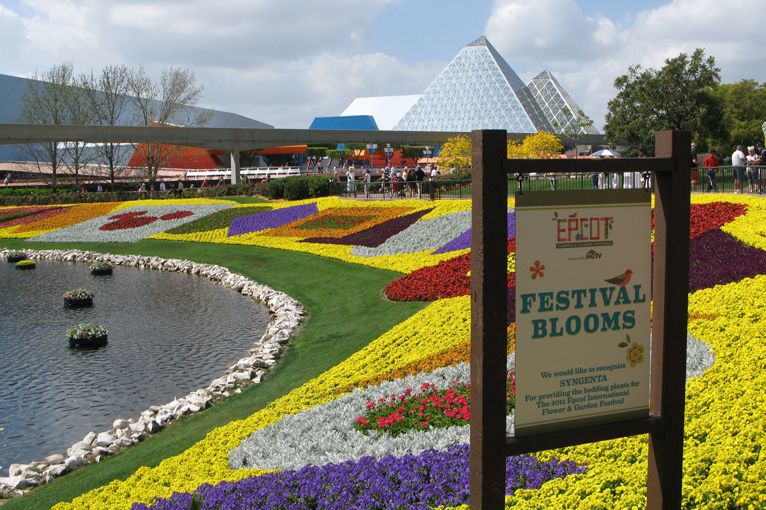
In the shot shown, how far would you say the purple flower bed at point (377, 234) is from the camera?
24.8 metres

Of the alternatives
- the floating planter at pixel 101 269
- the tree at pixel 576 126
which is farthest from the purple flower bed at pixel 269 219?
the tree at pixel 576 126

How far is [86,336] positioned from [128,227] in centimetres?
2010

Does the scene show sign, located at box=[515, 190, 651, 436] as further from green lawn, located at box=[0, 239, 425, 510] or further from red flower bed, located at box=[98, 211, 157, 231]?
red flower bed, located at box=[98, 211, 157, 231]

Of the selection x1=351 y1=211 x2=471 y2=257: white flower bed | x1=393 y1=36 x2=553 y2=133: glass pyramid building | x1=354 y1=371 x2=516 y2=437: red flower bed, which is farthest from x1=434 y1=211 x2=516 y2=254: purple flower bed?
x1=393 y1=36 x2=553 y2=133: glass pyramid building

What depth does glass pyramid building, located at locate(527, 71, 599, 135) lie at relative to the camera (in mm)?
94188

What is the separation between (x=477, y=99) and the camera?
10281 centimetres

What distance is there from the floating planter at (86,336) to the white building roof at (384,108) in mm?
126584

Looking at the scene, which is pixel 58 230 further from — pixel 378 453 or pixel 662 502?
pixel 662 502

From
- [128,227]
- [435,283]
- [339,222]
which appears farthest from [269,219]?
[435,283]

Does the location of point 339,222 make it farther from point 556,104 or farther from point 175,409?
point 556,104

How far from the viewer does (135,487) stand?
750cm

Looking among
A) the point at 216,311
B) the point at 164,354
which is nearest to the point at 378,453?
the point at 164,354

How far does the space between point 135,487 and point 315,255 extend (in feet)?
54.5

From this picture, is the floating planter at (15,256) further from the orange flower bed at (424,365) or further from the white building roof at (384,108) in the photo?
the white building roof at (384,108)
